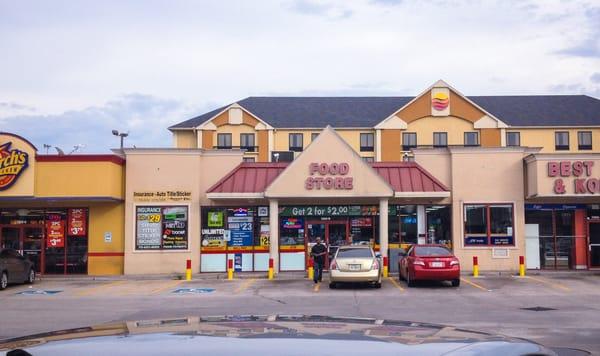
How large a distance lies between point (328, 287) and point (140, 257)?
981 cm

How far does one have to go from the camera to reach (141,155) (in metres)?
30.5

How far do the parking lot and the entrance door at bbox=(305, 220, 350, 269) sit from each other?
3.13 m

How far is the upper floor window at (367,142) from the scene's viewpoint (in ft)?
222

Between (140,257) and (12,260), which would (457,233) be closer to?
(140,257)

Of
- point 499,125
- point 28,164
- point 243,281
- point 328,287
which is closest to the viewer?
point 328,287

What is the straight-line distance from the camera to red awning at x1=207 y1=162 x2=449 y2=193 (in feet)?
97.4

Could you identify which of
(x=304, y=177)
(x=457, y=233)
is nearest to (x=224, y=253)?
(x=304, y=177)

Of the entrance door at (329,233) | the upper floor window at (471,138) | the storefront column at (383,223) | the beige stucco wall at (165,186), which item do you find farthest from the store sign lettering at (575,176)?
the upper floor window at (471,138)

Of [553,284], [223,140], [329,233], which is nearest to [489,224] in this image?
[553,284]

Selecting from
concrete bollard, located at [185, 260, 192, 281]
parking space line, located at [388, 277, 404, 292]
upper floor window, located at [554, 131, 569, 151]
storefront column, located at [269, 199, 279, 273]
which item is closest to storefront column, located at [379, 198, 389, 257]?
parking space line, located at [388, 277, 404, 292]

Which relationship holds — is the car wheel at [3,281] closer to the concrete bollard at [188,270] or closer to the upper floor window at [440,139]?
the concrete bollard at [188,270]

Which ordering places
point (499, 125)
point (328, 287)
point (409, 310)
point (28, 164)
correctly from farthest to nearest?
point (499, 125), point (28, 164), point (328, 287), point (409, 310)

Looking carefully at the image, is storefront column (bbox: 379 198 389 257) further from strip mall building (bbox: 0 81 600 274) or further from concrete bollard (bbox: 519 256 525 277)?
concrete bollard (bbox: 519 256 525 277)

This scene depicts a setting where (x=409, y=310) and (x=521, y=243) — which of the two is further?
(x=521, y=243)
